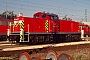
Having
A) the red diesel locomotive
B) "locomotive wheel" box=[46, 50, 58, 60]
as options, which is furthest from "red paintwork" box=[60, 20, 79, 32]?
"locomotive wheel" box=[46, 50, 58, 60]

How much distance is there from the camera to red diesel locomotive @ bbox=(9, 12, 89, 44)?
62.9 ft

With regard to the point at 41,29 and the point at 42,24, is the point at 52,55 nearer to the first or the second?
the point at 41,29

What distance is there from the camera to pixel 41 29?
68.4ft

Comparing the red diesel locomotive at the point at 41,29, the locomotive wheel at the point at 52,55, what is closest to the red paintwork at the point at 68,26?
the red diesel locomotive at the point at 41,29

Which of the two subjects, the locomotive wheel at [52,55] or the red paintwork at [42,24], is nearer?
the locomotive wheel at [52,55]

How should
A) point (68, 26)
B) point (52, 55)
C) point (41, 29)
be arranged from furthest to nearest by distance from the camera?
1. point (68, 26)
2. point (41, 29)
3. point (52, 55)

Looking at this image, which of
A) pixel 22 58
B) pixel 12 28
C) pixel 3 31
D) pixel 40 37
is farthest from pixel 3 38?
pixel 22 58

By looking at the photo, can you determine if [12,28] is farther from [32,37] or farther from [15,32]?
[32,37]

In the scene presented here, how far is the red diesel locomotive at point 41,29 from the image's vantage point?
19.2 metres

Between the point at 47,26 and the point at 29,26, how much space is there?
2.53 meters

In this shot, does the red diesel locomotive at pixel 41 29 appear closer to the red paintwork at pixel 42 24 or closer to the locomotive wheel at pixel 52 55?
the red paintwork at pixel 42 24

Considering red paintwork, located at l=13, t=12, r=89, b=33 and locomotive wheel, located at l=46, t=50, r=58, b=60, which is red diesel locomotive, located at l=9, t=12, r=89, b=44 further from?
locomotive wheel, located at l=46, t=50, r=58, b=60

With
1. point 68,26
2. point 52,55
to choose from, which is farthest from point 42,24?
point 52,55

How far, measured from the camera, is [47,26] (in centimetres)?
2141
